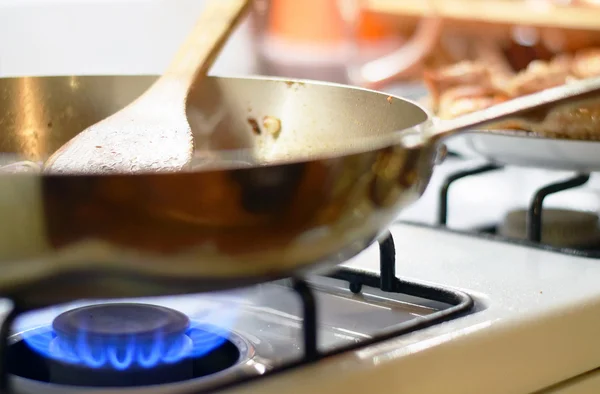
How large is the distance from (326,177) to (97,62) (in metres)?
1.84

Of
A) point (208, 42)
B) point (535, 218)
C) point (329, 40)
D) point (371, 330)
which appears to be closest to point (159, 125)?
point (208, 42)

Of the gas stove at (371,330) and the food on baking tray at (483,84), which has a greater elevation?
the food on baking tray at (483,84)

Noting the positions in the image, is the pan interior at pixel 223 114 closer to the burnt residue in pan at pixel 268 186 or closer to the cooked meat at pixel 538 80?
the burnt residue in pan at pixel 268 186

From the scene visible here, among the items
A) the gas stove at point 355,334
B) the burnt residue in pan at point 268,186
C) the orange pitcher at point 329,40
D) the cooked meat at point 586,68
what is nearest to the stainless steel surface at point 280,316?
the gas stove at point 355,334

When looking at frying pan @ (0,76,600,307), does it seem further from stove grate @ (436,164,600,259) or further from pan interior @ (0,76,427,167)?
stove grate @ (436,164,600,259)

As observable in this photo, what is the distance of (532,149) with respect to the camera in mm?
741

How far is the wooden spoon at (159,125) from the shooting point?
531mm

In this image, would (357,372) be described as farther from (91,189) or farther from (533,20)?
(533,20)

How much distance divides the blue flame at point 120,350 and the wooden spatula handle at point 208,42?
23 cm

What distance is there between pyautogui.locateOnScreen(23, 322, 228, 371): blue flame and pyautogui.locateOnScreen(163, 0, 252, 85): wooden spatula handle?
0.74 feet

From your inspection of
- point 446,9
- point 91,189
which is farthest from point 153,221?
point 446,9

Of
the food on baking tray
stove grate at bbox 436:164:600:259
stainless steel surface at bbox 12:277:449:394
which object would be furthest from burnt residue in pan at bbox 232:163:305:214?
the food on baking tray

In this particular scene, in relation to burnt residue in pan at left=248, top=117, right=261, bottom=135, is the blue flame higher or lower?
lower

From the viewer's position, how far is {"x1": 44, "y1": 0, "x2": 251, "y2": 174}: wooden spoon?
531 mm
